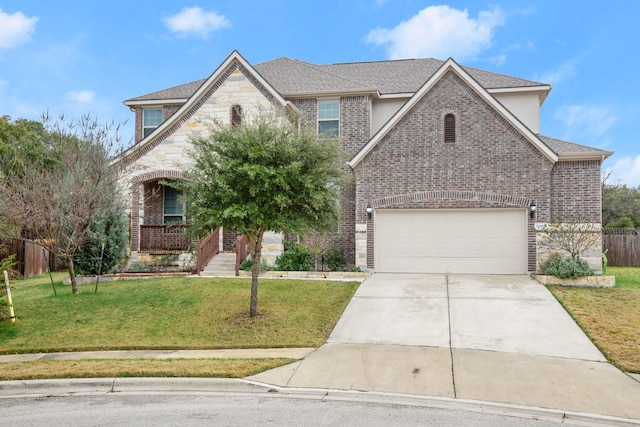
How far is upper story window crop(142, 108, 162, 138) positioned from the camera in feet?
73.5

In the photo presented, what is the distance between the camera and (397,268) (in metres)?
17.1

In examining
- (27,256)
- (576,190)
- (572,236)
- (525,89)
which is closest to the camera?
(572,236)

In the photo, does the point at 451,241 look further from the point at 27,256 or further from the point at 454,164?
the point at 27,256

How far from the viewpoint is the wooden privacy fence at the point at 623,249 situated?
22984 mm

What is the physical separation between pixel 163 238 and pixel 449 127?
11.3 meters

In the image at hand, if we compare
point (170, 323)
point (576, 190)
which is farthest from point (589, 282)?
point (170, 323)

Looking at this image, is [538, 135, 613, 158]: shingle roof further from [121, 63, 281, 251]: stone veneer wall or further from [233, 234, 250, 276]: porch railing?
[233, 234, 250, 276]: porch railing

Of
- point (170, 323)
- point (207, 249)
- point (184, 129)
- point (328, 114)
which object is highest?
point (328, 114)

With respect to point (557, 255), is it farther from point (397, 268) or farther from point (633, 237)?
point (633, 237)

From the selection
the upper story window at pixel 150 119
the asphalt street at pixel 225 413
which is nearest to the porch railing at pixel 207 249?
the upper story window at pixel 150 119

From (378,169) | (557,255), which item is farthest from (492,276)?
(378,169)

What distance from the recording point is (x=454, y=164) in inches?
656

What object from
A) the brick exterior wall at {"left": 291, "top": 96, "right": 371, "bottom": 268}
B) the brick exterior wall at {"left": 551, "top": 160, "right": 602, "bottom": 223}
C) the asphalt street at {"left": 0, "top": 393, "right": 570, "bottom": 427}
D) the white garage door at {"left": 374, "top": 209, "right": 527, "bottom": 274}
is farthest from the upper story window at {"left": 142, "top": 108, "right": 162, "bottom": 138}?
the asphalt street at {"left": 0, "top": 393, "right": 570, "bottom": 427}

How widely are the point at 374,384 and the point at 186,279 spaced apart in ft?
30.8
